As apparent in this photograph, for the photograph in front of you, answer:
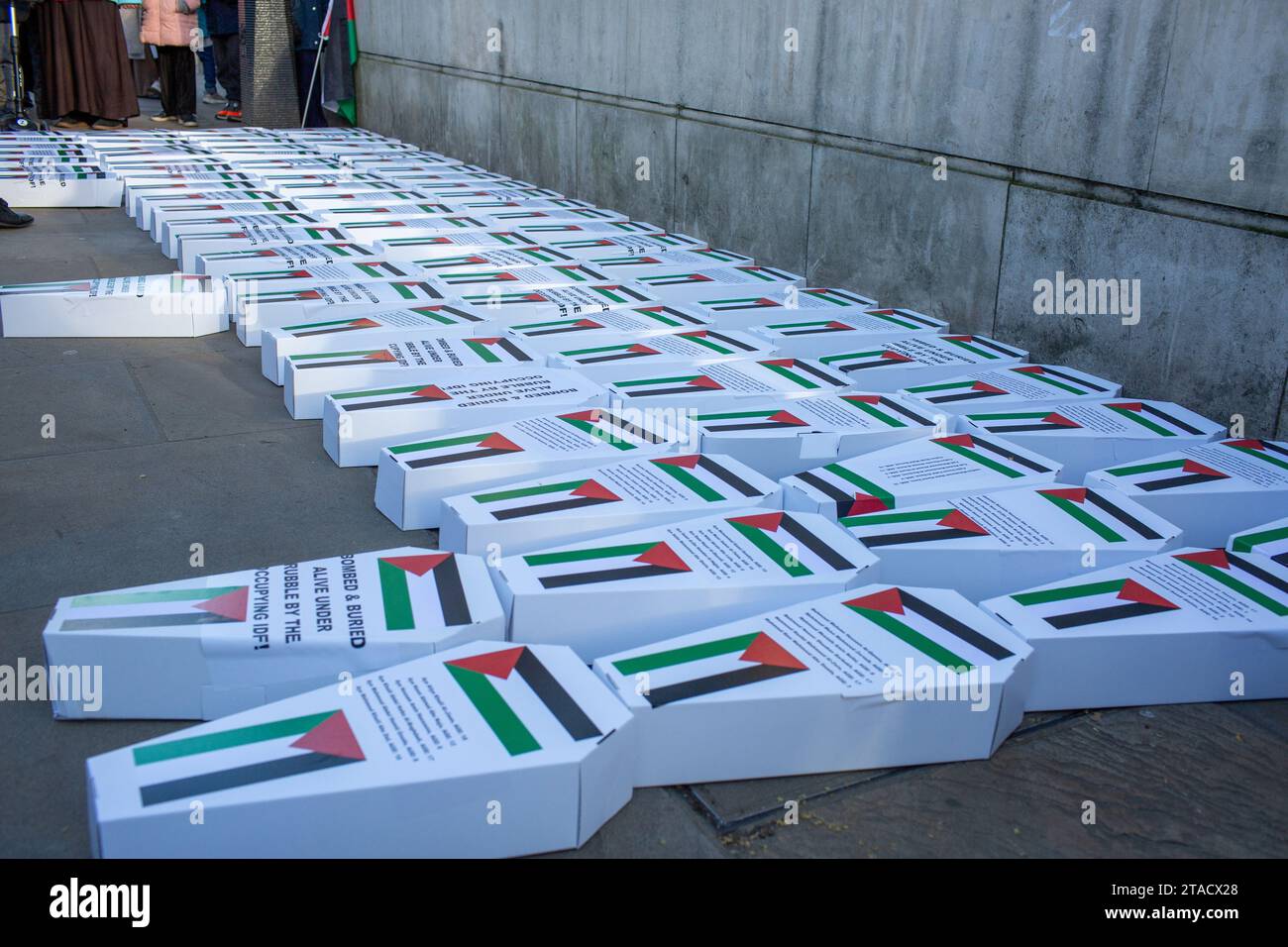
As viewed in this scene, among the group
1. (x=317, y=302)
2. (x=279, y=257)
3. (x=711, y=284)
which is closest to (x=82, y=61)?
(x=279, y=257)

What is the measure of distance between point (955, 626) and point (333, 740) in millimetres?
985

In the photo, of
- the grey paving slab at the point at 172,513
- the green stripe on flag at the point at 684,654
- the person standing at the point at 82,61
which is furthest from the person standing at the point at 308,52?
the green stripe on flag at the point at 684,654

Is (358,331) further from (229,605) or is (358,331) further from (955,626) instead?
(955,626)

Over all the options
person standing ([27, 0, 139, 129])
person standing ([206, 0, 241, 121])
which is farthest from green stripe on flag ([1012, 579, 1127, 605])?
person standing ([206, 0, 241, 121])

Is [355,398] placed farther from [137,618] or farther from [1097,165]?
[1097,165]

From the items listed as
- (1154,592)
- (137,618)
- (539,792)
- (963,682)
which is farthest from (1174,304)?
(137,618)

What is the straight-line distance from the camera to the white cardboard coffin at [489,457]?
8.24ft

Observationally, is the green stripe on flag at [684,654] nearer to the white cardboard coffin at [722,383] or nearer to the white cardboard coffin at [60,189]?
the white cardboard coffin at [722,383]

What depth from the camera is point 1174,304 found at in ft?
10.9

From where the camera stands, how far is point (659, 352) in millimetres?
3408

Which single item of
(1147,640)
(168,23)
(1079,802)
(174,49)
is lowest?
(1079,802)

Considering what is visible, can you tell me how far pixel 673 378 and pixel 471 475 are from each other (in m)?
0.81

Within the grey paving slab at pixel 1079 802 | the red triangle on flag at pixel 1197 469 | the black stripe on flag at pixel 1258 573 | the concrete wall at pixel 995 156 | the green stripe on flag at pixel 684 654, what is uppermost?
the concrete wall at pixel 995 156

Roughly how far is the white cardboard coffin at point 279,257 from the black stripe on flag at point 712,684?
3.08 meters
